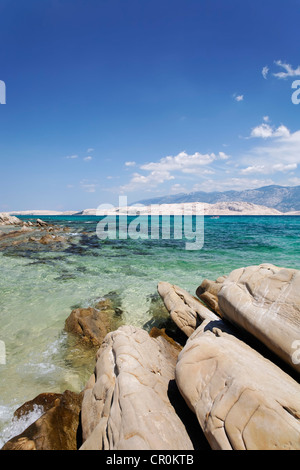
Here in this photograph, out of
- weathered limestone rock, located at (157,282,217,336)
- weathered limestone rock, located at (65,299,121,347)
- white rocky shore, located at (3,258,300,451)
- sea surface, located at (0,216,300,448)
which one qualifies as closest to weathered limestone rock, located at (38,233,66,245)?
sea surface, located at (0,216,300,448)

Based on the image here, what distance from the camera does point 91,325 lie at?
674cm

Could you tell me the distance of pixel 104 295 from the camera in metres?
9.98

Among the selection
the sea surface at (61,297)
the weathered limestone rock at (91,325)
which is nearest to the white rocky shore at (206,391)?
the sea surface at (61,297)

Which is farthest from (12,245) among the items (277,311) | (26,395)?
(277,311)

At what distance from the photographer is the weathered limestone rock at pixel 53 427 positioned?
3090mm

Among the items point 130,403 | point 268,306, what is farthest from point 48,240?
point 268,306

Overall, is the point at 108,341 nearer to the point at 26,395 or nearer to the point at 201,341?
the point at 26,395

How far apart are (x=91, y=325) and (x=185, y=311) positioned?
301 centimetres

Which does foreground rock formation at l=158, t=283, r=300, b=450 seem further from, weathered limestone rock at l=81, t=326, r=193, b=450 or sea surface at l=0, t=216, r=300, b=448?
sea surface at l=0, t=216, r=300, b=448

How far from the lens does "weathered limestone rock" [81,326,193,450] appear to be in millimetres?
2625

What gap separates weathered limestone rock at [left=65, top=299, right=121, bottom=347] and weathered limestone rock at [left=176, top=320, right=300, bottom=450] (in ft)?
11.3

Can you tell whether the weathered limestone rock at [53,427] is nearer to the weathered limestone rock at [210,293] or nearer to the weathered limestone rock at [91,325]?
the weathered limestone rock at [91,325]

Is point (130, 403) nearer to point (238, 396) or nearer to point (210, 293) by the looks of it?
point (238, 396)

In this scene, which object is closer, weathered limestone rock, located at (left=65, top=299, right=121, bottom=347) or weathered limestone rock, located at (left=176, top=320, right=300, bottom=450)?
weathered limestone rock, located at (left=176, top=320, right=300, bottom=450)
